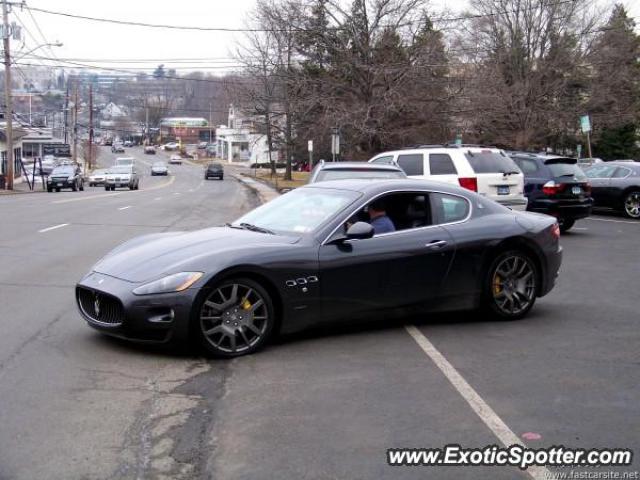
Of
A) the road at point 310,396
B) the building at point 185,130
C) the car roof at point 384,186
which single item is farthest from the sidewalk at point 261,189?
the building at point 185,130

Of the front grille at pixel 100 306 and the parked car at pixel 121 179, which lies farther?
the parked car at pixel 121 179

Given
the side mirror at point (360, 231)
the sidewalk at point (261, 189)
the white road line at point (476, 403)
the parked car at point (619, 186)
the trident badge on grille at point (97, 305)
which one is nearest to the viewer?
the white road line at point (476, 403)

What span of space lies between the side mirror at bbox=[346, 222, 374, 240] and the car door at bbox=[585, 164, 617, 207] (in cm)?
1552

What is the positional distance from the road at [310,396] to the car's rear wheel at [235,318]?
0.16m

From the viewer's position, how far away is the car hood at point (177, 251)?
616 cm

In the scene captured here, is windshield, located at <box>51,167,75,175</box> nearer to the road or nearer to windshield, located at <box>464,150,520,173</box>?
windshield, located at <box>464,150,520,173</box>

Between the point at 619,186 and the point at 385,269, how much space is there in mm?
15299

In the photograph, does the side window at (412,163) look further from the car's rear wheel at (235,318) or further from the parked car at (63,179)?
the parked car at (63,179)

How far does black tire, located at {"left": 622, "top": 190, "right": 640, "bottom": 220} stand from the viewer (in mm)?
20078

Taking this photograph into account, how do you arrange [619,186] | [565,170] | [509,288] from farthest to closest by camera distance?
[619,186]
[565,170]
[509,288]

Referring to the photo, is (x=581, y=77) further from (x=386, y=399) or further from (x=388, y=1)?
(x=386, y=399)

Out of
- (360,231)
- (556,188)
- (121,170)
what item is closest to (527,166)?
(556,188)

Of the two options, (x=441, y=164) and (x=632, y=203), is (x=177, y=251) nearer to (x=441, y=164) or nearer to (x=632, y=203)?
(x=441, y=164)

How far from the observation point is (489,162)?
14.9 metres
